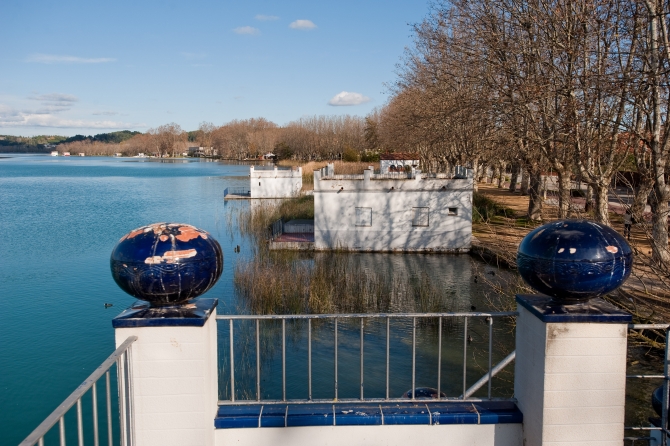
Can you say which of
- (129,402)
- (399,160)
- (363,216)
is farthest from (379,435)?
(399,160)

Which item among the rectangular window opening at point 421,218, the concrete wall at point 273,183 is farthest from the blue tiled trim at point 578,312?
the concrete wall at point 273,183

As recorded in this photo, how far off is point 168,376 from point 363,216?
25275 millimetres

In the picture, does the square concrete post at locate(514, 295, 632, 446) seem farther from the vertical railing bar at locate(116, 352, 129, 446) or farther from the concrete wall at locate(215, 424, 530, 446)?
the vertical railing bar at locate(116, 352, 129, 446)

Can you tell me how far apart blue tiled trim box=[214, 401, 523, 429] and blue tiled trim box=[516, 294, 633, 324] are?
0.81 meters

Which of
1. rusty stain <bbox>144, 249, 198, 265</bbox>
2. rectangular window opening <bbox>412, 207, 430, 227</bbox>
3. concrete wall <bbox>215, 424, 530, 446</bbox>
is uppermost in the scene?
rusty stain <bbox>144, 249, 198, 265</bbox>

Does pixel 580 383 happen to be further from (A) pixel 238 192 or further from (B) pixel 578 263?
(A) pixel 238 192

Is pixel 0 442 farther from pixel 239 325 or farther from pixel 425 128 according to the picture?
pixel 425 128

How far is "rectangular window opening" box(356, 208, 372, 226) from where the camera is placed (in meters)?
28.7

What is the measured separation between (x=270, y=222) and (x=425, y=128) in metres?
10.5

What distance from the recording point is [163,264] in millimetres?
3629

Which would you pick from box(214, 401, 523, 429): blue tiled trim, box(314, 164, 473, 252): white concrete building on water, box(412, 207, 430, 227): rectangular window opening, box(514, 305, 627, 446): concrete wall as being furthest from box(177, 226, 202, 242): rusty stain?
box(412, 207, 430, 227): rectangular window opening

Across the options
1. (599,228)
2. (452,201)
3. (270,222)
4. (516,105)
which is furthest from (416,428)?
(270,222)

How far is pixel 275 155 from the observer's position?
5723 inches

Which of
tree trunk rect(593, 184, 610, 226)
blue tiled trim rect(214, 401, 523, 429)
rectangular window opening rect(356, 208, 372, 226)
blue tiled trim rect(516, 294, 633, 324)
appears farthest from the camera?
rectangular window opening rect(356, 208, 372, 226)
